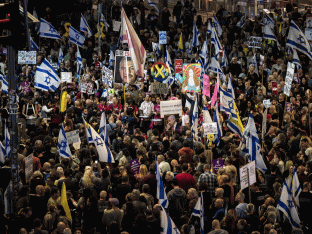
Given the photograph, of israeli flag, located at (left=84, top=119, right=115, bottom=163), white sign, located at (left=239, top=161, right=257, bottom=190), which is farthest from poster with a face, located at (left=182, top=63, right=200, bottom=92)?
white sign, located at (left=239, top=161, right=257, bottom=190)

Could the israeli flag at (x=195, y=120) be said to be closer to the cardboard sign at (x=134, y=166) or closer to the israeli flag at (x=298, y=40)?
the israeli flag at (x=298, y=40)

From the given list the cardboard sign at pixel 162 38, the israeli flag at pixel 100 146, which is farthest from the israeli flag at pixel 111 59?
the israeli flag at pixel 100 146

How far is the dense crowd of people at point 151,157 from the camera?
11.3 m

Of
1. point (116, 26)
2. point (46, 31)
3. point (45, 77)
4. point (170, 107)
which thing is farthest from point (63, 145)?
point (116, 26)

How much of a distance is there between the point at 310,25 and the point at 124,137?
13.9m

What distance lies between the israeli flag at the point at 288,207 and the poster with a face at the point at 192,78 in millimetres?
8662

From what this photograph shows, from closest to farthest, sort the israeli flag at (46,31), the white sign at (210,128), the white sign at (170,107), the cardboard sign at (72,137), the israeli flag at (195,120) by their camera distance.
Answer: the cardboard sign at (72,137)
the white sign at (210,128)
the israeli flag at (195,120)
the white sign at (170,107)
the israeli flag at (46,31)

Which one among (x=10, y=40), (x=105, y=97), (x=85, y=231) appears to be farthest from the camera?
(x=105, y=97)

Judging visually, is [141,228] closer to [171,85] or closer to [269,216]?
[269,216]

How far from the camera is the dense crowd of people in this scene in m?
11.3

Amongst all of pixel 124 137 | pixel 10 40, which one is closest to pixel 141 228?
pixel 10 40

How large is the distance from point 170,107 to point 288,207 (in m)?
7.19

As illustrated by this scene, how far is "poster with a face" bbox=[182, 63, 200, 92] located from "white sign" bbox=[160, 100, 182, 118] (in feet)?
6.28

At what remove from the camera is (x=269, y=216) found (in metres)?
11.0
